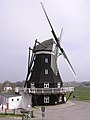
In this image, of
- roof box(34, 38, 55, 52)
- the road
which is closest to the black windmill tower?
roof box(34, 38, 55, 52)

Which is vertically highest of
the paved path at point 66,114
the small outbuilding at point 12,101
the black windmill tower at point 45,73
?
the black windmill tower at point 45,73

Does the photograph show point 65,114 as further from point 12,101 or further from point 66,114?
point 12,101

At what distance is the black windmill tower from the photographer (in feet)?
120

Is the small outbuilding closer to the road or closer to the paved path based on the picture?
the road

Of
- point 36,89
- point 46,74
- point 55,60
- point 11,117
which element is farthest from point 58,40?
point 11,117

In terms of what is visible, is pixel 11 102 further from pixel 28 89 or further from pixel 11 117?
pixel 11 117

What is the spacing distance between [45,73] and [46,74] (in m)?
0.21

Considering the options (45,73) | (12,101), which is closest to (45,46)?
(45,73)

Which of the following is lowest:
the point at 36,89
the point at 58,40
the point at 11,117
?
the point at 11,117

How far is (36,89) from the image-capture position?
35.6 m

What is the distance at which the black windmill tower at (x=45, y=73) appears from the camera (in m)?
36.4

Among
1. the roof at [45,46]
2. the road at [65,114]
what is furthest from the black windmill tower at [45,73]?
the road at [65,114]

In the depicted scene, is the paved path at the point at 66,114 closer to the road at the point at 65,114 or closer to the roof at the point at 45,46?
the road at the point at 65,114

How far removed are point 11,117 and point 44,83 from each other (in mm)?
13604
